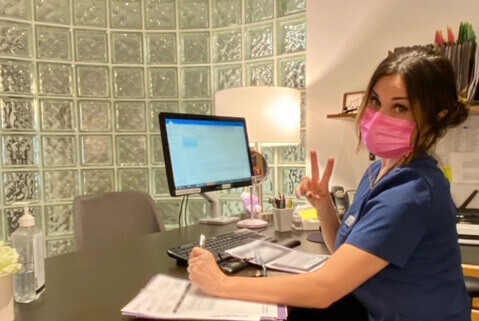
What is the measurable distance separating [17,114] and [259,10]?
1572 millimetres

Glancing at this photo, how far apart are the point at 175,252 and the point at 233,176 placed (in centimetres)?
59

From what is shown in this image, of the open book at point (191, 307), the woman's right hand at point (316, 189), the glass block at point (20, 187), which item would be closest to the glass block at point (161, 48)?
the glass block at point (20, 187)

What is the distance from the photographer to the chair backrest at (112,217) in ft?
4.93

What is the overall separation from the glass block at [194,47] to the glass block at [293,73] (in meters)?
0.54

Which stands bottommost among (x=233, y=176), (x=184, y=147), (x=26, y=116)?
(x=233, y=176)

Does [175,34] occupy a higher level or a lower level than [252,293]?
higher

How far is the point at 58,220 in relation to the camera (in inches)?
92.4

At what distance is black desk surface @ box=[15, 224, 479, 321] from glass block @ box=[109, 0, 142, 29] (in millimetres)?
1609

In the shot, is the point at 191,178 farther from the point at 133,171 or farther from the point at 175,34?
the point at 175,34

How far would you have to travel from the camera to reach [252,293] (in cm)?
75

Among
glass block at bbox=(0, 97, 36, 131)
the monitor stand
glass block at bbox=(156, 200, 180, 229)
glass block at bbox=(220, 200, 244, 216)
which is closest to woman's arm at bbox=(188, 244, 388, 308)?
the monitor stand

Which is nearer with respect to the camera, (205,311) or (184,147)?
(205,311)

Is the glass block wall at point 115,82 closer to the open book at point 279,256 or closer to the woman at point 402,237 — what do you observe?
the open book at point 279,256

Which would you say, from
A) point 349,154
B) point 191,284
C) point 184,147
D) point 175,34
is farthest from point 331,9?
point 191,284
